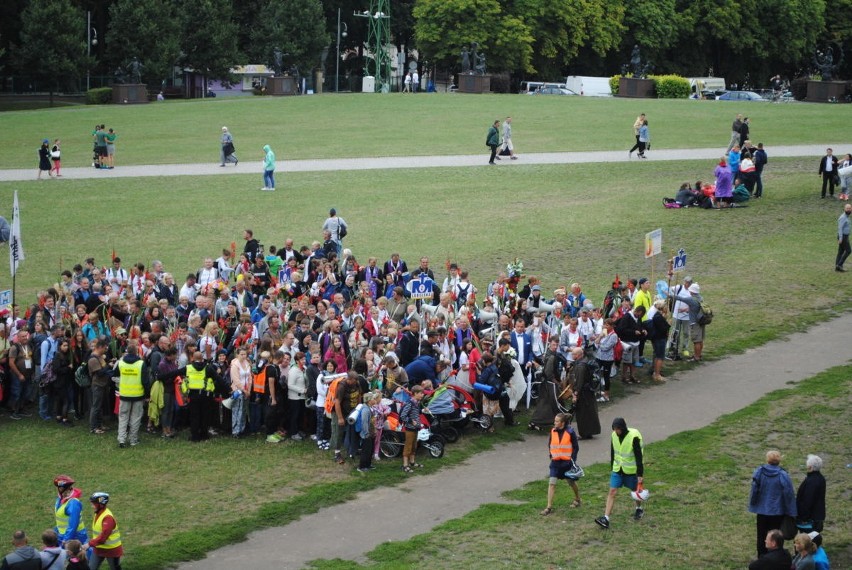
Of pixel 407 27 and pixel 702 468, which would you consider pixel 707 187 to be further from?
A: pixel 407 27

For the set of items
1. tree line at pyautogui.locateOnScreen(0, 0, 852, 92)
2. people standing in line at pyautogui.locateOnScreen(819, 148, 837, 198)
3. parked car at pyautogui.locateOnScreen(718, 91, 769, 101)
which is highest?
tree line at pyautogui.locateOnScreen(0, 0, 852, 92)

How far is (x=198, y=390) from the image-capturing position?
60.3 feet

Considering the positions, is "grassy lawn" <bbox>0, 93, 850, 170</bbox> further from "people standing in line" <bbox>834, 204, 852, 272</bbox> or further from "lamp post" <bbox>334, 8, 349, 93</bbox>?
"lamp post" <bbox>334, 8, 349, 93</bbox>

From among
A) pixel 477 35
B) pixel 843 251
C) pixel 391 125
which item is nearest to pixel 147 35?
pixel 477 35

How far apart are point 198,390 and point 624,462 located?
7022 millimetres

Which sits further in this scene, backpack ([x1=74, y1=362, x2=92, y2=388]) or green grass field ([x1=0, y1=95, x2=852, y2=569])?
backpack ([x1=74, y1=362, x2=92, y2=388])

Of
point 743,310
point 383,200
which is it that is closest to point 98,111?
point 383,200

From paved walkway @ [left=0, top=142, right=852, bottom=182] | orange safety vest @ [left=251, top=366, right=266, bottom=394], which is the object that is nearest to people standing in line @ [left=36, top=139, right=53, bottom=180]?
paved walkway @ [left=0, top=142, right=852, bottom=182]

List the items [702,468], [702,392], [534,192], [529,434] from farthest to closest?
[534,192] < [702,392] < [529,434] < [702,468]

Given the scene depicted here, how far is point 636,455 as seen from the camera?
49.2ft

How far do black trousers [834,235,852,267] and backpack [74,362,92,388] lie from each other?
18779 millimetres

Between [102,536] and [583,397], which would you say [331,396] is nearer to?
[583,397]

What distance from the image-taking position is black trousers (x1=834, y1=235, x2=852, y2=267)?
Result: 94.7 feet

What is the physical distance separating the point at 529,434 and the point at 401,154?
94.7 feet
